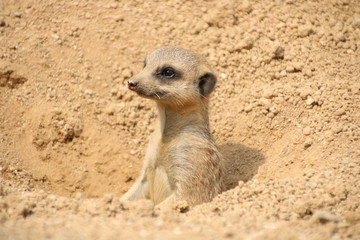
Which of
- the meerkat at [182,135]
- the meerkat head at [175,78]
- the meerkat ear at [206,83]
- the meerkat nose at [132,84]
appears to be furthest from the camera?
the meerkat ear at [206,83]

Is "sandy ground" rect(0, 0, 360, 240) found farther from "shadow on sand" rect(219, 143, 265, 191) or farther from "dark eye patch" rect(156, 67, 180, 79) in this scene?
"dark eye patch" rect(156, 67, 180, 79)

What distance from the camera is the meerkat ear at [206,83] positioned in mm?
4309

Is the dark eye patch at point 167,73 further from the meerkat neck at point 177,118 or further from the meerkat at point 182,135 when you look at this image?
the meerkat neck at point 177,118

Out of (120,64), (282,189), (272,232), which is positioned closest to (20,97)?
(120,64)

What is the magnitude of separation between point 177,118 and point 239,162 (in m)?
1.04

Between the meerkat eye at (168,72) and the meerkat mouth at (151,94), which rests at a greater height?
the meerkat eye at (168,72)

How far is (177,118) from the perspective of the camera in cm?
434

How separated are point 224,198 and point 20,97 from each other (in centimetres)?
241

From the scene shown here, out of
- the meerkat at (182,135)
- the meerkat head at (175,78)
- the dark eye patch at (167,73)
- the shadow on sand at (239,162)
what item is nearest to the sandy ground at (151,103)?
the shadow on sand at (239,162)

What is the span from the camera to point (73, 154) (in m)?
5.08

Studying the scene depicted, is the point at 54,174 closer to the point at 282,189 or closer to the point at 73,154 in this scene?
the point at 73,154

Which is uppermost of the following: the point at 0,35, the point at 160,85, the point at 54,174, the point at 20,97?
the point at 160,85

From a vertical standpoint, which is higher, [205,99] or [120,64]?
[205,99]

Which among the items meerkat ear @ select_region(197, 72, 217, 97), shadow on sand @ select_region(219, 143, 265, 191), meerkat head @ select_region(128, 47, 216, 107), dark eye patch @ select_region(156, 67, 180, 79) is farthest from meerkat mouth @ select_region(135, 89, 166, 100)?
shadow on sand @ select_region(219, 143, 265, 191)
